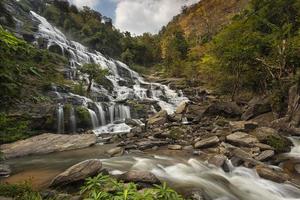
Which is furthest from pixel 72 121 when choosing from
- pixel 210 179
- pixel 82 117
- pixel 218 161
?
pixel 210 179

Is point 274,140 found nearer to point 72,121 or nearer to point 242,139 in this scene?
point 242,139

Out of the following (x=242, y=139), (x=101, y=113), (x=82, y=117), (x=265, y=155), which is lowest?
(x=265, y=155)

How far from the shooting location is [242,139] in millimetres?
13188

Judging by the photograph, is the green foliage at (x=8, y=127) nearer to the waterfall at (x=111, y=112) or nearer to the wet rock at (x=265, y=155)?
the wet rock at (x=265, y=155)

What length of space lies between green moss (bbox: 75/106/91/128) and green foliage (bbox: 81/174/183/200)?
1386 cm

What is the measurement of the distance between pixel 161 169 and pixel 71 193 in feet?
12.4

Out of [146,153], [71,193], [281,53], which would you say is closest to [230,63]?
[281,53]

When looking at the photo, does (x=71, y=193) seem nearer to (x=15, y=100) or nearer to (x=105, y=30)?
(x=15, y=100)

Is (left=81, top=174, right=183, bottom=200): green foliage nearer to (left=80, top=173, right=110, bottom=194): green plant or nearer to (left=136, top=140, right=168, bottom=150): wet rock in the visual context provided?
(left=80, top=173, right=110, bottom=194): green plant

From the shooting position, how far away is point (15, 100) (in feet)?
18.8

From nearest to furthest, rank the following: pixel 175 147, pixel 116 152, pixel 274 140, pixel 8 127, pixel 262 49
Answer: pixel 8 127 < pixel 116 152 < pixel 274 140 < pixel 175 147 < pixel 262 49

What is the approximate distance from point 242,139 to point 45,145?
10.0 metres

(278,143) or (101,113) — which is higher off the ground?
(101,113)

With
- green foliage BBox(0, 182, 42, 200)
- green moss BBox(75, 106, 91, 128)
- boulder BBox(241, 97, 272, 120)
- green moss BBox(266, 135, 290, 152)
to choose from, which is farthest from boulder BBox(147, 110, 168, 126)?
green foliage BBox(0, 182, 42, 200)
